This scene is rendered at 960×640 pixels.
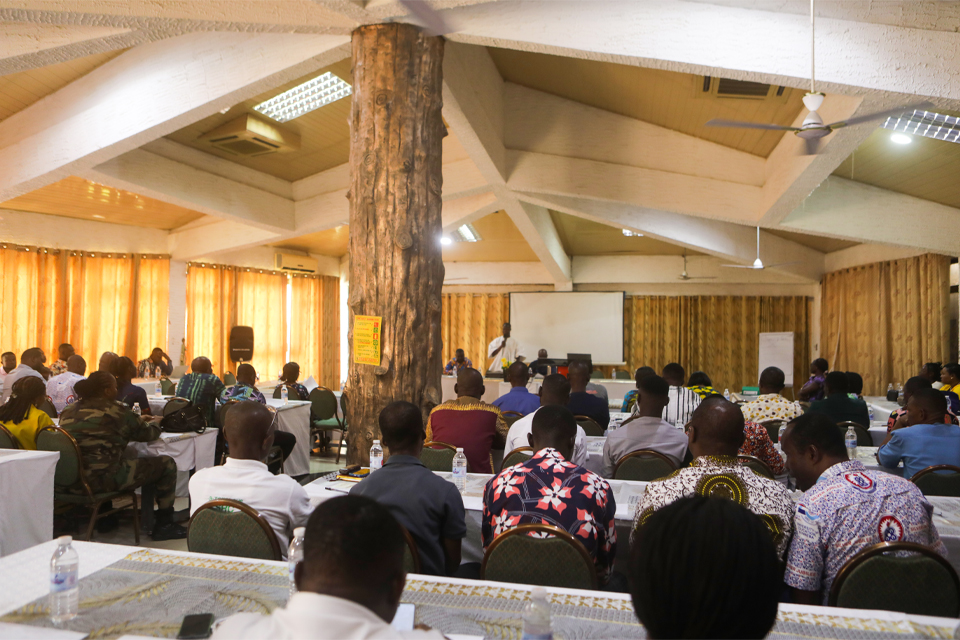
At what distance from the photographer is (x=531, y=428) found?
350 cm

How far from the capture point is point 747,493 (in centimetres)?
213

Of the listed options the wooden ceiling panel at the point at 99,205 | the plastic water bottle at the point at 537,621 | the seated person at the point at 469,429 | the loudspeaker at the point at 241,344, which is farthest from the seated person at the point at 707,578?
the loudspeaker at the point at 241,344

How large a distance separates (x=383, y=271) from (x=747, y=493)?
7.98 ft

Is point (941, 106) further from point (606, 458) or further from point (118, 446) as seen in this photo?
point (118, 446)

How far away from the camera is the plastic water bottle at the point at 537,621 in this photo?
149 cm

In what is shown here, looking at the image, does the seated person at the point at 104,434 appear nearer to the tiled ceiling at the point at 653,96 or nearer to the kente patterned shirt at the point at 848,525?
the kente patterned shirt at the point at 848,525

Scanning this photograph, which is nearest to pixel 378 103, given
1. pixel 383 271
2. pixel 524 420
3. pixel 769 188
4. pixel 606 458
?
pixel 383 271

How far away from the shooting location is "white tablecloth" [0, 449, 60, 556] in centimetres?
350

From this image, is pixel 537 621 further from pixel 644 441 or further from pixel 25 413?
pixel 25 413

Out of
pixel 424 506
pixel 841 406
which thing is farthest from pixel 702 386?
pixel 424 506

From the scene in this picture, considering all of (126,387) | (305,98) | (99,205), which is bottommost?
(126,387)

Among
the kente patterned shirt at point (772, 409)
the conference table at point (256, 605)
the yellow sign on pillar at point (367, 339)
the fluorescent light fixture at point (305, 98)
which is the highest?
the fluorescent light fixture at point (305, 98)

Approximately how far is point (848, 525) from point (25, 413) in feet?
15.7

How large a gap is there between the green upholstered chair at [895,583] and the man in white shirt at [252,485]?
1.77 m
